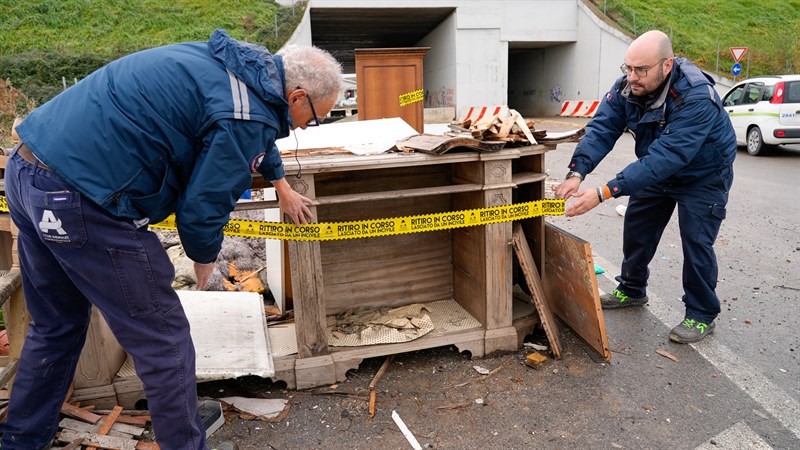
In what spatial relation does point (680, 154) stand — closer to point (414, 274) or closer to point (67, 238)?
point (414, 274)

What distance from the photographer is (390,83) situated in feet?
22.0

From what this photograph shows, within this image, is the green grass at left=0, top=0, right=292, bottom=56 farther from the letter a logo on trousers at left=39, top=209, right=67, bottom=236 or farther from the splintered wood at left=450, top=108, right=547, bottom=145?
the letter a logo on trousers at left=39, top=209, right=67, bottom=236

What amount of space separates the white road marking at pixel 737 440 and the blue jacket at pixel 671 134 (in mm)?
1505

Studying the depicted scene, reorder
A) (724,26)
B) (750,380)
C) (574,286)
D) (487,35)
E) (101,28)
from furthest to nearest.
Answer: (724,26)
(101,28)
(487,35)
(574,286)
(750,380)

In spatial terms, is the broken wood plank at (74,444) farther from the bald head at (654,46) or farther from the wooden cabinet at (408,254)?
the bald head at (654,46)

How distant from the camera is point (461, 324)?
395cm

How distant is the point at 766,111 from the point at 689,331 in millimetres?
10358

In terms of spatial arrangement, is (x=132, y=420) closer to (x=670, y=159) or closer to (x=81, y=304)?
(x=81, y=304)

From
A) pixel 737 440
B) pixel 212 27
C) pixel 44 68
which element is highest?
pixel 212 27

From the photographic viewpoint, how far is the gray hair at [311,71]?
2365 mm

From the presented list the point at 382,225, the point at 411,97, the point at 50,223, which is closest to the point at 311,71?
the point at 50,223

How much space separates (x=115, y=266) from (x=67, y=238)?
0.66ft

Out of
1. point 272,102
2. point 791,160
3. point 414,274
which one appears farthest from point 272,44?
point 272,102

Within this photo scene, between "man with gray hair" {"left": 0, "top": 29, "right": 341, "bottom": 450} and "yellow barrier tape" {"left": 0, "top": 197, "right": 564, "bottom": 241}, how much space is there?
910 millimetres
